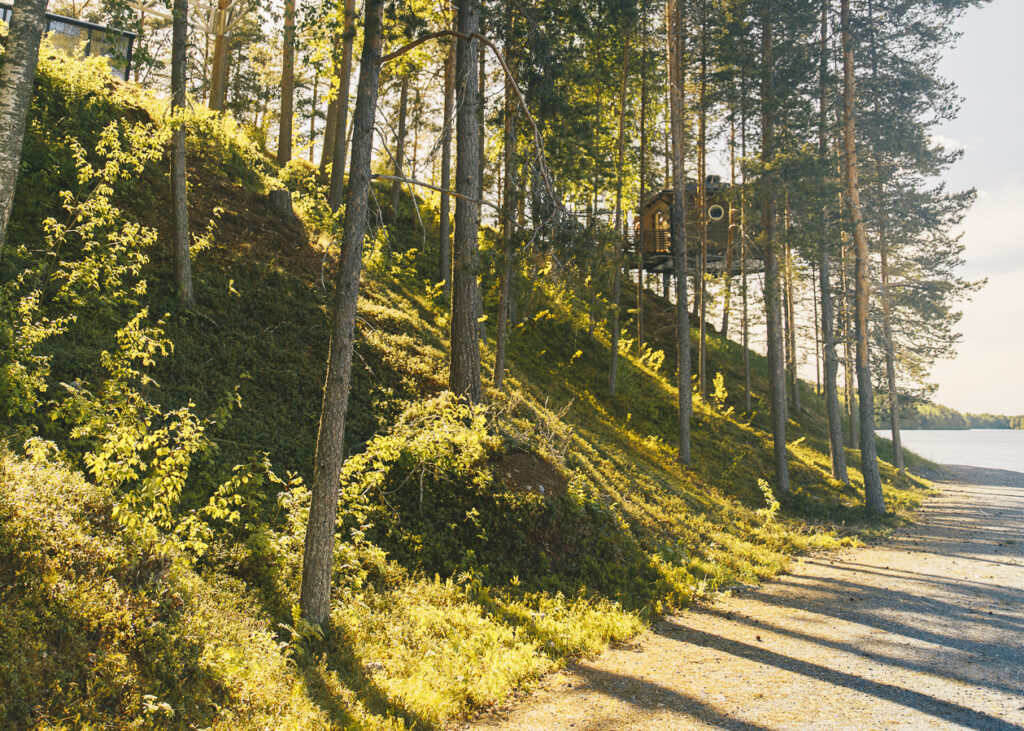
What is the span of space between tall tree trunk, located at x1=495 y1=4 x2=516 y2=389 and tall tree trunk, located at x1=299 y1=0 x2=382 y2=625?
7.02 feet

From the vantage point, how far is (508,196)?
29.4 ft

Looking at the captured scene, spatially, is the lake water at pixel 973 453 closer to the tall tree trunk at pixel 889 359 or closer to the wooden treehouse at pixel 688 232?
the tall tree trunk at pixel 889 359

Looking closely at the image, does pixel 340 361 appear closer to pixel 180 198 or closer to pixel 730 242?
pixel 180 198

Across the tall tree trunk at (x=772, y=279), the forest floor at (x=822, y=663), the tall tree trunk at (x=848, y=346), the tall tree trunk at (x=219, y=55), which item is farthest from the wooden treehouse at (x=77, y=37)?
the tall tree trunk at (x=848, y=346)

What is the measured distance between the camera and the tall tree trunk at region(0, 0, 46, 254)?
605cm

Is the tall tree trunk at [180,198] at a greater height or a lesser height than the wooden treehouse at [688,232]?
lesser

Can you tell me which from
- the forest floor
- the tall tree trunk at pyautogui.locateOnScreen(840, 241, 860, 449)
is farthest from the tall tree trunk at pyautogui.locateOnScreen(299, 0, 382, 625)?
the tall tree trunk at pyautogui.locateOnScreen(840, 241, 860, 449)

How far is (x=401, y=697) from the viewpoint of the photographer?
5582mm

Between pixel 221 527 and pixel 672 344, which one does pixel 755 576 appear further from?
pixel 672 344

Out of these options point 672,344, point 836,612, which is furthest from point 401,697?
point 672,344

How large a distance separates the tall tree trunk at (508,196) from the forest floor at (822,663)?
17.6 ft

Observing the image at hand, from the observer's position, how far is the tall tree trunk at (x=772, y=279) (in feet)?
64.1

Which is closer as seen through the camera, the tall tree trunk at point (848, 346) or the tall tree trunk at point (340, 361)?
the tall tree trunk at point (340, 361)

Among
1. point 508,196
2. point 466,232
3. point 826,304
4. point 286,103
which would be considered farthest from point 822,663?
point 286,103
